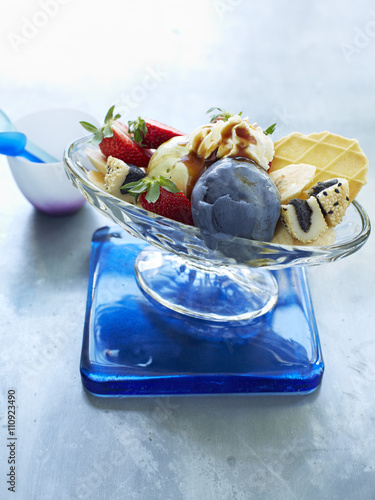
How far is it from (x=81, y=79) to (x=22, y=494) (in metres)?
1.45

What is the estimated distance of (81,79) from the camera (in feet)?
6.24

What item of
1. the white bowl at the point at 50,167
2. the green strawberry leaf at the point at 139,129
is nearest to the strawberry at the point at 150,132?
the green strawberry leaf at the point at 139,129

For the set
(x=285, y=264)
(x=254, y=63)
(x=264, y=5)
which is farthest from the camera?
(x=264, y=5)

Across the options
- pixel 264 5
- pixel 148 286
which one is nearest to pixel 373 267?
pixel 148 286

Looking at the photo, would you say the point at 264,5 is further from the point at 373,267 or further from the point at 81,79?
the point at 373,267

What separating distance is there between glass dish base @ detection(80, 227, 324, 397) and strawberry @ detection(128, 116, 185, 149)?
27 cm

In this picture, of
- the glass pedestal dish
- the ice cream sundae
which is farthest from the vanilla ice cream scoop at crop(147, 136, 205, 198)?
the glass pedestal dish

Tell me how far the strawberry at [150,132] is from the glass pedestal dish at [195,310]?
0.11 metres

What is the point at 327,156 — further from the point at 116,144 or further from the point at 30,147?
the point at 30,147

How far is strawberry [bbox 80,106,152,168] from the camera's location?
3.36 ft

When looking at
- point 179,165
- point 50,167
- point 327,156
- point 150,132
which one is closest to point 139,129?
point 150,132

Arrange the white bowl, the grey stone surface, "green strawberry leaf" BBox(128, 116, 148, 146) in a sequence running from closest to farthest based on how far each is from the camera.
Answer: the grey stone surface < "green strawberry leaf" BBox(128, 116, 148, 146) < the white bowl

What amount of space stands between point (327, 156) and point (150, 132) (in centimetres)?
34

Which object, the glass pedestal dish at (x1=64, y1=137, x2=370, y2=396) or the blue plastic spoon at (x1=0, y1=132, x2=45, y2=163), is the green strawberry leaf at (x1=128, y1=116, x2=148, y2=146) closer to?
the glass pedestal dish at (x1=64, y1=137, x2=370, y2=396)
